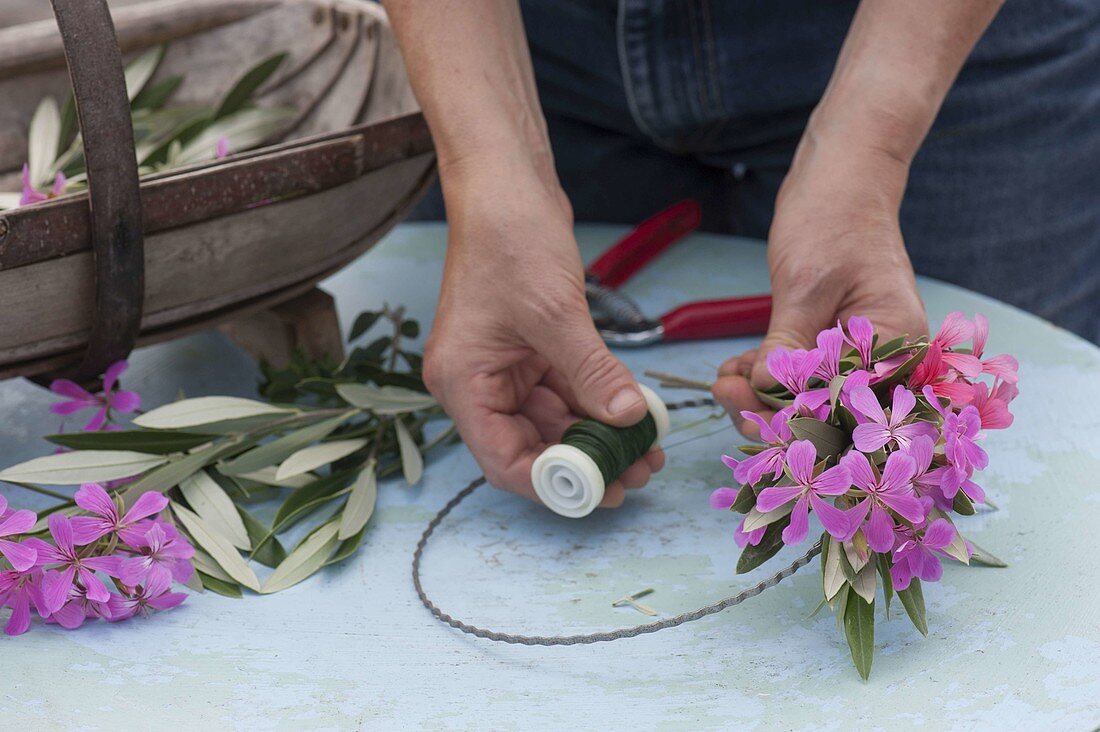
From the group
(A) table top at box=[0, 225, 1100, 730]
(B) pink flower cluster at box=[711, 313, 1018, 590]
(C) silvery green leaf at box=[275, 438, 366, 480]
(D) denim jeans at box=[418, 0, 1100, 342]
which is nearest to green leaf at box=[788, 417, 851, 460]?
(B) pink flower cluster at box=[711, 313, 1018, 590]

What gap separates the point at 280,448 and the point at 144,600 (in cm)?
17

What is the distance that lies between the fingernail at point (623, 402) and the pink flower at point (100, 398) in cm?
37

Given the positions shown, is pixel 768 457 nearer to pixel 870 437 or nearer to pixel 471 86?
pixel 870 437

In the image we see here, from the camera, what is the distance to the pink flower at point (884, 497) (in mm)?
578

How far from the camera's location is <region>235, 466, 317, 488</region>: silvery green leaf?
2.65ft

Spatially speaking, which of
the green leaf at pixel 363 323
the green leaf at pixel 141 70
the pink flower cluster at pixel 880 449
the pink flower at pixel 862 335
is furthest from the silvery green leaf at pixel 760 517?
the green leaf at pixel 141 70

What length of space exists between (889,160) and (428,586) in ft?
1.48

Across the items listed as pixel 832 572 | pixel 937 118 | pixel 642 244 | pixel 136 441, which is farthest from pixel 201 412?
pixel 937 118

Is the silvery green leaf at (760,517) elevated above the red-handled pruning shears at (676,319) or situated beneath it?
elevated above

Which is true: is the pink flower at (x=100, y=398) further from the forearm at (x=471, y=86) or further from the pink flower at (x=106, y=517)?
the forearm at (x=471, y=86)

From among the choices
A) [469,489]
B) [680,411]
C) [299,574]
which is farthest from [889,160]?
[299,574]

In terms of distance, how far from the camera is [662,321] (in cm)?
106

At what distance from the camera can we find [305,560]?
724 millimetres

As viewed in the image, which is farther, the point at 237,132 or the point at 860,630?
the point at 237,132
